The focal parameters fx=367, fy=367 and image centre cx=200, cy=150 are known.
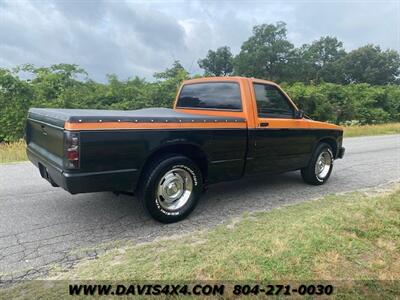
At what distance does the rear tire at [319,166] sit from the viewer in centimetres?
671

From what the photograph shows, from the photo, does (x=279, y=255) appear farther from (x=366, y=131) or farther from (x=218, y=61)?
(x=218, y=61)

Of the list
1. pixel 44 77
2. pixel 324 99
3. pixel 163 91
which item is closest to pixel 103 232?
pixel 44 77

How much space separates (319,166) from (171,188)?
11.4 ft

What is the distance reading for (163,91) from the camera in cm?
1877

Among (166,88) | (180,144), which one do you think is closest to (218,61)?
(166,88)

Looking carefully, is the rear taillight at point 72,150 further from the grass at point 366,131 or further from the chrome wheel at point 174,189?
the grass at point 366,131

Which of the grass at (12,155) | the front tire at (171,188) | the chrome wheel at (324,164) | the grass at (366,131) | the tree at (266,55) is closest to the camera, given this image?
the front tire at (171,188)

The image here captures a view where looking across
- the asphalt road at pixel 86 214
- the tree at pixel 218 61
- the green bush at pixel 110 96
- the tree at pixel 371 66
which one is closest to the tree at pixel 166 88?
the green bush at pixel 110 96

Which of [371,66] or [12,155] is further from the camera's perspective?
[371,66]

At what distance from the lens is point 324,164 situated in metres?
7.08

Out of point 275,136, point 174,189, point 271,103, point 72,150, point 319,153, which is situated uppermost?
point 271,103

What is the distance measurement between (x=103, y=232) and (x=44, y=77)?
13.8m

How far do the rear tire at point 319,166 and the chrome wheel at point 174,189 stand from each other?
2.84 meters

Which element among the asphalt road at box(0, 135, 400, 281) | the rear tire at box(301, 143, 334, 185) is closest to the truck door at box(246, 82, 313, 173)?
the rear tire at box(301, 143, 334, 185)
